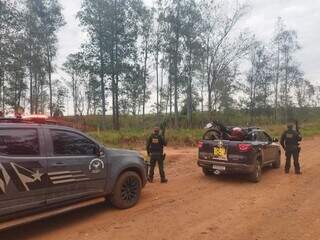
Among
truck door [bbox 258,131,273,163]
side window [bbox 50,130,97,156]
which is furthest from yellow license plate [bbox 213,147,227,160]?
side window [bbox 50,130,97,156]

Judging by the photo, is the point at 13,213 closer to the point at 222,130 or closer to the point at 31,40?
the point at 222,130

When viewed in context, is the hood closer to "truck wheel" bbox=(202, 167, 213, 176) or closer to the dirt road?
the dirt road

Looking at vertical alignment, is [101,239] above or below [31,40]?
below

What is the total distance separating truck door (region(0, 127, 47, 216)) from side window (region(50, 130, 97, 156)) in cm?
34

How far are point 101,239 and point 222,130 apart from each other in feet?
21.9

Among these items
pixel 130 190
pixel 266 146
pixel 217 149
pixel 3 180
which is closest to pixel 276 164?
pixel 266 146

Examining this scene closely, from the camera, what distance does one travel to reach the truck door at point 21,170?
19.6 feet

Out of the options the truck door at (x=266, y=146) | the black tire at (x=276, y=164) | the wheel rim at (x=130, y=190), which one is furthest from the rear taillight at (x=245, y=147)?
the wheel rim at (x=130, y=190)

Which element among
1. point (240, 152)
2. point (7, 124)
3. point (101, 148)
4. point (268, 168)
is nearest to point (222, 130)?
point (240, 152)

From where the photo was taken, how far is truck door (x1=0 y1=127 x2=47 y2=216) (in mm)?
5977

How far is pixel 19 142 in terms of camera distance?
20.7 ft

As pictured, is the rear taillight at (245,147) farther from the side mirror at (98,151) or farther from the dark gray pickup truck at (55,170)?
the side mirror at (98,151)

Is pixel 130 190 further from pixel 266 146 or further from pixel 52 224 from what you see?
pixel 266 146

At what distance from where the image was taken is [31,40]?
33750 millimetres
